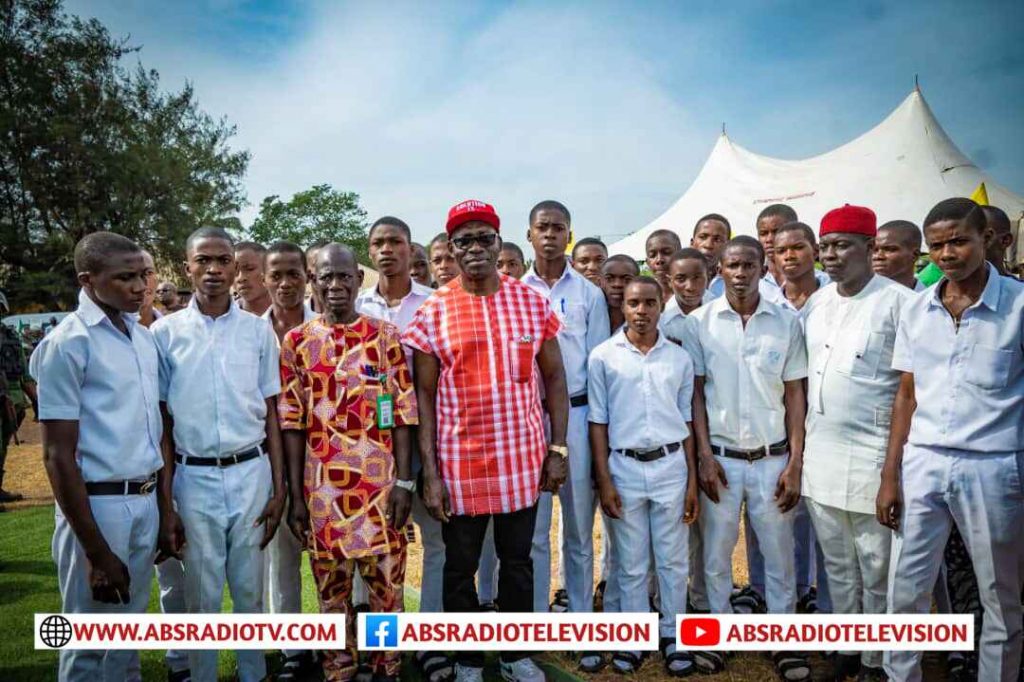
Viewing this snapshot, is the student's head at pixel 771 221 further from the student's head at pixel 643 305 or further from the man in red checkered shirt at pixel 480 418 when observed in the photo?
the man in red checkered shirt at pixel 480 418

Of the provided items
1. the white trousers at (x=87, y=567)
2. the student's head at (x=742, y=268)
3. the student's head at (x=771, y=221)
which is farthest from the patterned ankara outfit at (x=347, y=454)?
the student's head at (x=771, y=221)

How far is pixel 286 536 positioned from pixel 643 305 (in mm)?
2656

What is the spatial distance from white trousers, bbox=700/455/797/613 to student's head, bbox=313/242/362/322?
246 centimetres

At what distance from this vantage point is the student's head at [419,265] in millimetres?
5938

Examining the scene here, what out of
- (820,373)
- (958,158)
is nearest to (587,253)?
(820,373)

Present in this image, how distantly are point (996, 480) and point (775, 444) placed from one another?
1.08 meters

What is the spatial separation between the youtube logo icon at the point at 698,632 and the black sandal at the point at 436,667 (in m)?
1.41

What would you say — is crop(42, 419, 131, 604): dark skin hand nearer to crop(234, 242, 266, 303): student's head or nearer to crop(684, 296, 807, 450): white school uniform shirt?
crop(234, 242, 266, 303): student's head

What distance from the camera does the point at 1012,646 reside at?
3.02 metres

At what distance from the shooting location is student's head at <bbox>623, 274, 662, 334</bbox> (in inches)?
152

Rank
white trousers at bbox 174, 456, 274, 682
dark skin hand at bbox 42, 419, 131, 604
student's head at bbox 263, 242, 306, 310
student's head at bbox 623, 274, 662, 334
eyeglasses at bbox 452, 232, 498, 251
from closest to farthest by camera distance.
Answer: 1. dark skin hand at bbox 42, 419, 131, 604
2. white trousers at bbox 174, 456, 274, 682
3. eyeglasses at bbox 452, 232, 498, 251
4. student's head at bbox 623, 274, 662, 334
5. student's head at bbox 263, 242, 306, 310

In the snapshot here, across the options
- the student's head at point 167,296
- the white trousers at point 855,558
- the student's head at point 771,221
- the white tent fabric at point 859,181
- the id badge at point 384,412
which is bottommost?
the white trousers at point 855,558

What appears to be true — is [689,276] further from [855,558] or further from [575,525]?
[855,558]

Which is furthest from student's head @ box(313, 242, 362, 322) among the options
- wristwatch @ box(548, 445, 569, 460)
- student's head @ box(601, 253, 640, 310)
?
student's head @ box(601, 253, 640, 310)
